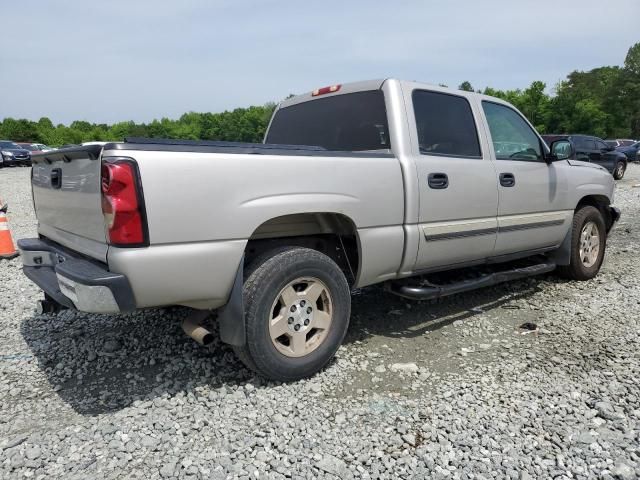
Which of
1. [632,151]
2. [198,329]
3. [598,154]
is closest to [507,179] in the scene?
[198,329]

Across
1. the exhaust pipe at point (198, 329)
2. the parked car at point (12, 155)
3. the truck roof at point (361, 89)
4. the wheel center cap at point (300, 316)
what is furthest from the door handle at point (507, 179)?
the parked car at point (12, 155)

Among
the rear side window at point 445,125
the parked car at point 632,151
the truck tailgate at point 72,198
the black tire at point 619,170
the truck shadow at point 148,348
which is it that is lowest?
the truck shadow at point 148,348

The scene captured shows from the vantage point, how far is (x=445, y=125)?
4.05m

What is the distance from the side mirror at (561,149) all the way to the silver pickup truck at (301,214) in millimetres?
17

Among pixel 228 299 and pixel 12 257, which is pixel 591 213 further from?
pixel 12 257

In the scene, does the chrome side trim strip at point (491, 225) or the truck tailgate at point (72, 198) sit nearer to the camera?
the truck tailgate at point (72, 198)

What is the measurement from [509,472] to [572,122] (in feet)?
148

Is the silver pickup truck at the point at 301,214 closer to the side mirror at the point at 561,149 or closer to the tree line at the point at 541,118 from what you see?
the side mirror at the point at 561,149

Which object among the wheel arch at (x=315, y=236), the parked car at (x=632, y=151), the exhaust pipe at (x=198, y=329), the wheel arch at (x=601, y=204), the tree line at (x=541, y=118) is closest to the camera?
the exhaust pipe at (x=198, y=329)

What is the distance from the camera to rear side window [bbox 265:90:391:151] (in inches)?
148

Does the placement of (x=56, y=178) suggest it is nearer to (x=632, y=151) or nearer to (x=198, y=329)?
(x=198, y=329)

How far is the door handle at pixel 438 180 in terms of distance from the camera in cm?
367

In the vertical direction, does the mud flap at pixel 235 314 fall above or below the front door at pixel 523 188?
below

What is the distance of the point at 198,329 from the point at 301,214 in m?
0.96
